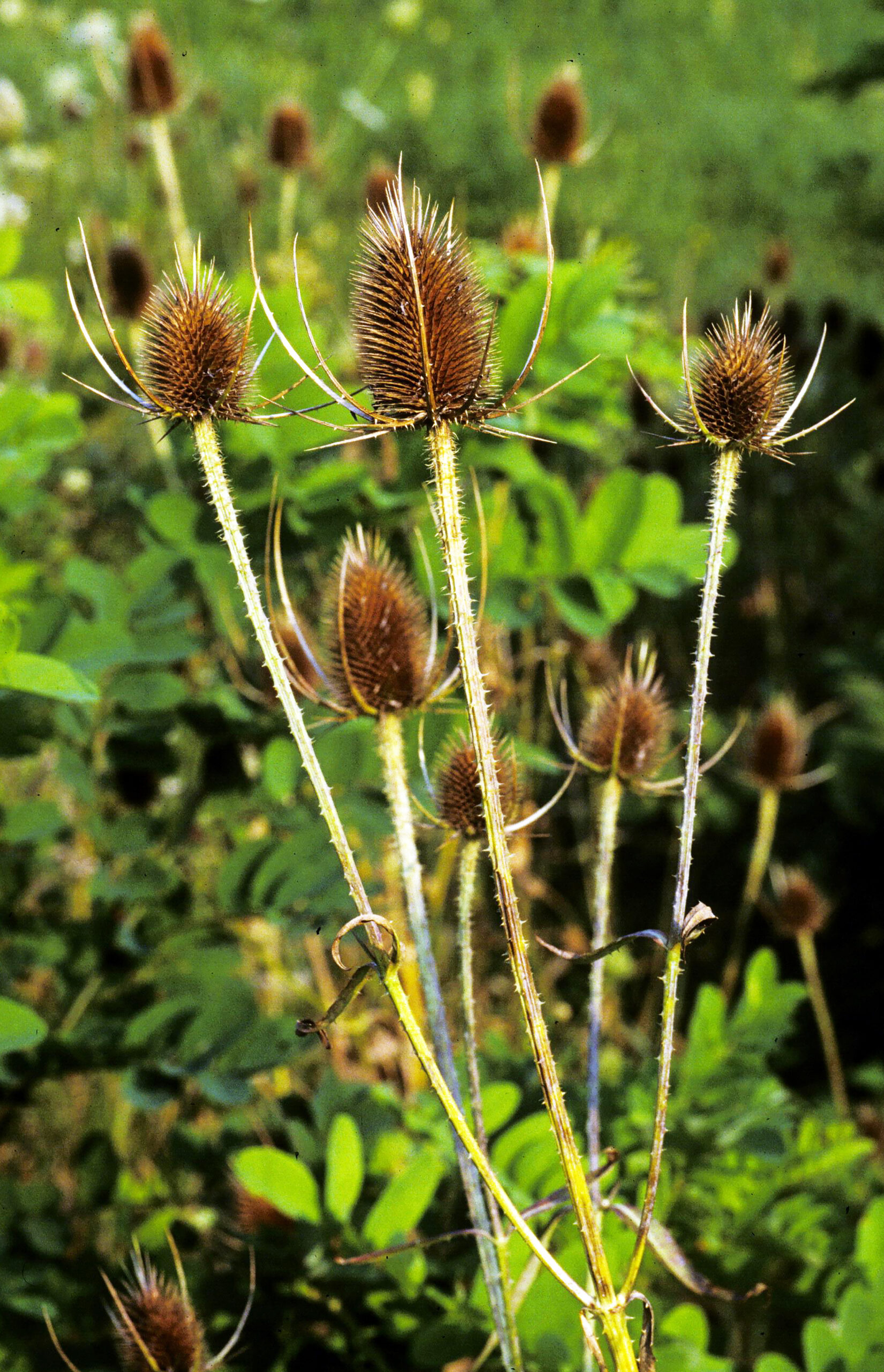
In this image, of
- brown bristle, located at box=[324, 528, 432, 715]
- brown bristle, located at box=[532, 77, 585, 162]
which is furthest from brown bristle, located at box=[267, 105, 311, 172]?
brown bristle, located at box=[324, 528, 432, 715]

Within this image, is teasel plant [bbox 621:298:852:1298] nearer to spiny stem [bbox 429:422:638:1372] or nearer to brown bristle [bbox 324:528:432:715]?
spiny stem [bbox 429:422:638:1372]

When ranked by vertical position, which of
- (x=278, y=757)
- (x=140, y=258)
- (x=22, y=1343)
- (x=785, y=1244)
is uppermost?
(x=140, y=258)

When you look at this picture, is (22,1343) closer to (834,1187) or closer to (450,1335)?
(450,1335)

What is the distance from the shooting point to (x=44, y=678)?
3.21 feet

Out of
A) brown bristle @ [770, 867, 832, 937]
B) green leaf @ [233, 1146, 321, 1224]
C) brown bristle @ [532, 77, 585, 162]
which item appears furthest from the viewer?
brown bristle @ [532, 77, 585, 162]

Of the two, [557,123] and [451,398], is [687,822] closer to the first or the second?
[451,398]

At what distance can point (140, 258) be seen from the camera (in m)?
2.38

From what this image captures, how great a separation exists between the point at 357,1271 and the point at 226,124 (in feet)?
23.9

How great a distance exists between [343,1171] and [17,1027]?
0.44m

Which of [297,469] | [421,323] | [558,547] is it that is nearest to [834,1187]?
[558,547]

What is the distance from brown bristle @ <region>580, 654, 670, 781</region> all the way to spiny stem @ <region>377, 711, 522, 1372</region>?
176mm

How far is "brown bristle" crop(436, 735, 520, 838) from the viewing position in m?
0.95

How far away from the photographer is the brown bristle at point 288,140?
2572mm

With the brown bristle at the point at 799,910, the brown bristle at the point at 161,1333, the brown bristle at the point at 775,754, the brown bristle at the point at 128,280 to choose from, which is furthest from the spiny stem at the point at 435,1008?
the brown bristle at the point at 128,280
